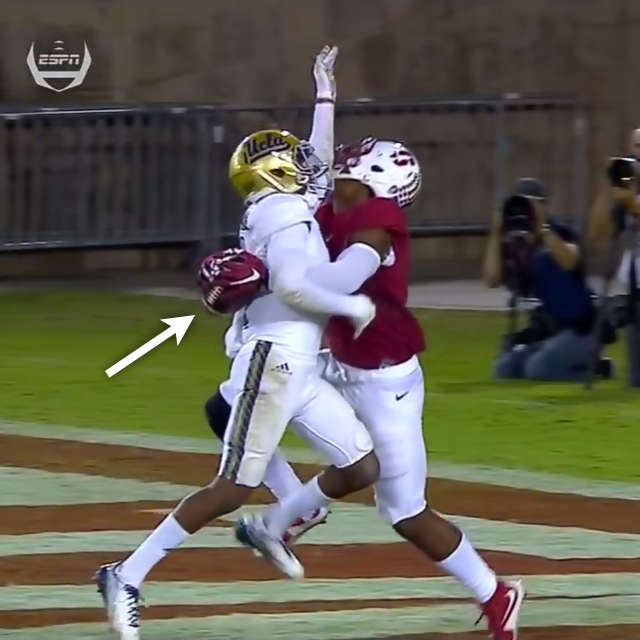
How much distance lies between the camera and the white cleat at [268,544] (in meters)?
7.63

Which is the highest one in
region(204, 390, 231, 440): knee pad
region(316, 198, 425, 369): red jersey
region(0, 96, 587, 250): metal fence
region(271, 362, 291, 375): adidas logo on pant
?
region(316, 198, 425, 369): red jersey

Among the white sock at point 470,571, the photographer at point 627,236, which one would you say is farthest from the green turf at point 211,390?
the white sock at point 470,571

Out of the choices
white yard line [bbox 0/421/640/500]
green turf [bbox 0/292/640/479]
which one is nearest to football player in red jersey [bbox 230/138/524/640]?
white yard line [bbox 0/421/640/500]

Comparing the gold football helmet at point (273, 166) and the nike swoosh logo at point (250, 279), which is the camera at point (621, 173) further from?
the nike swoosh logo at point (250, 279)

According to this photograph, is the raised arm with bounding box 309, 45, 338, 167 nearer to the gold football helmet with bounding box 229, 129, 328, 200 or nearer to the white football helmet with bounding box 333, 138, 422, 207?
the gold football helmet with bounding box 229, 129, 328, 200

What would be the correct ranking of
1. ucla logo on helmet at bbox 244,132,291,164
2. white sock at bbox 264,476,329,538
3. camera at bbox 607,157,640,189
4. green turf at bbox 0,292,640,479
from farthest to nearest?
camera at bbox 607,157,640,189, green turf at bbox 0,292,640,479, white sock at bbox 264,476,329,538, ucla logo on helmet at bbox 244,132,291,164

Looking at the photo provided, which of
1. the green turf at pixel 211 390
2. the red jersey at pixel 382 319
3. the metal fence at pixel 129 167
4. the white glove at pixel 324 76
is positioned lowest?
the green turf at pixel 211 390

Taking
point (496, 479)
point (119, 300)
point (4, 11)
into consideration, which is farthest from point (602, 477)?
point (4, 11)

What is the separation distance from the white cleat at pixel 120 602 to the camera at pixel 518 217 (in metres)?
6.69

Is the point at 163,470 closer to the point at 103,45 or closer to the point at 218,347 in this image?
the point at 218,347

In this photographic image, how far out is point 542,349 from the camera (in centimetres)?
1380

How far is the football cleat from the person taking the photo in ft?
25.5

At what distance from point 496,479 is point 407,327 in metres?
3.51

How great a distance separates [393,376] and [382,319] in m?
0.19
